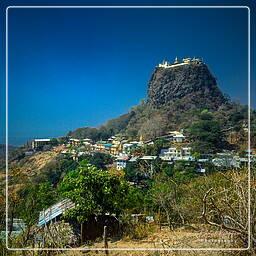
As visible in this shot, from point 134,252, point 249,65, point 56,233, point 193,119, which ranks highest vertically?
point 249,65

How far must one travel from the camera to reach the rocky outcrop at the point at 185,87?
2014 millimetres

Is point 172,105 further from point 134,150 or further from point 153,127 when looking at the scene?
point 134,150

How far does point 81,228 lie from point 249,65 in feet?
6.72

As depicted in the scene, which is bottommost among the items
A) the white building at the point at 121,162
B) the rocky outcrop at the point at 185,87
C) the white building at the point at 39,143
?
the white building at the point at 121,162

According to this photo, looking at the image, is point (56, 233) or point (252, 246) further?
point (56, 233)

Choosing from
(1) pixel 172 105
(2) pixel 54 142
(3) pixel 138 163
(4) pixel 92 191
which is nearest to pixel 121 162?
(3) pixel 138 163

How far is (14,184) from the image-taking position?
215 cm

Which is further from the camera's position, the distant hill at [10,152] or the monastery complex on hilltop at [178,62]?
the monastery complex on hilltop at [178,62]

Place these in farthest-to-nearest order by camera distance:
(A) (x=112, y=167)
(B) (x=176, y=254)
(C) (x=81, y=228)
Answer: (A) (x=112, y=167) < (C) (x=81, y=228) < (B) (x=176, y=254)

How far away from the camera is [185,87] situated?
2373mm

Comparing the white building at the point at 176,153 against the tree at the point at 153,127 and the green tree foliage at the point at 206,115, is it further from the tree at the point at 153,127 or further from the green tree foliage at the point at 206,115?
the green tree foliage at the point at 206,115

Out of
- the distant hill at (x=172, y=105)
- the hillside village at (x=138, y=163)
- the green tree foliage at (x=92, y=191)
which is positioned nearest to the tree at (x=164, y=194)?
the hillside village at (x=138, y=163)

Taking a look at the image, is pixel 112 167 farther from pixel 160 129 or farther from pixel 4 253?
pixel 4 253

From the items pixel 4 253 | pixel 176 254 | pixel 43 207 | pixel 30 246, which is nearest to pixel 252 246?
pixel 176 254
